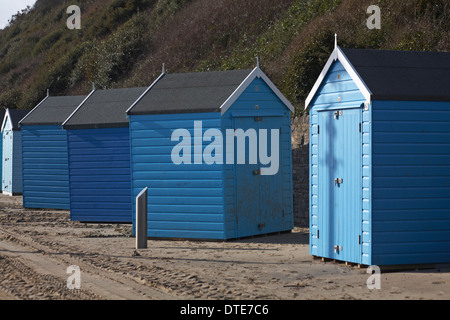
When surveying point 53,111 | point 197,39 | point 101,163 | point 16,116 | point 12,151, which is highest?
point 197,39

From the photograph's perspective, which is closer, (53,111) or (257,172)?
(257,172)

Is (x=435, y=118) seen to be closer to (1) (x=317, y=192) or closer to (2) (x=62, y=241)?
(1) (x=317, y=192)

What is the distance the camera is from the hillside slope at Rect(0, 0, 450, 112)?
787 inches

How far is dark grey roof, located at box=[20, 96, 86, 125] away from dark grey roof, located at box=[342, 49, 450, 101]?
11.7 m

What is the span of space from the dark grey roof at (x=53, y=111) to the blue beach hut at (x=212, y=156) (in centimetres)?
679

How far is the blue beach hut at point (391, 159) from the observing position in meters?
10.2

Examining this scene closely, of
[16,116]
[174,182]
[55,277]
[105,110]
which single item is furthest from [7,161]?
[55,277]

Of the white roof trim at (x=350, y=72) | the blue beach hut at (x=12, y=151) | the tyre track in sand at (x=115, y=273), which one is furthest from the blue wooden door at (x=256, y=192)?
the blue beach hut at (x=12, y=151)

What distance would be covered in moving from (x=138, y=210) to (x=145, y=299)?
456 cm

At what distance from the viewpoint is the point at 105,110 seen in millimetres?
17516

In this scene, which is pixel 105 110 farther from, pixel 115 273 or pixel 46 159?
pixel 115 273

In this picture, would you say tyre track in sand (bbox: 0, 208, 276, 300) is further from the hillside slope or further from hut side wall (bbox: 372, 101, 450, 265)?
the hillside slope

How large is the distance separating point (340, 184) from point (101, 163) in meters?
7.73

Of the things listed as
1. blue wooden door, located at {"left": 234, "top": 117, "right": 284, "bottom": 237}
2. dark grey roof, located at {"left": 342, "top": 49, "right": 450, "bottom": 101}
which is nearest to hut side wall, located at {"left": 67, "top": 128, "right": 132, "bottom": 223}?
blue wooden door, located at {"left": 234, "top": 117, "right": 284, "bottom": 237}
